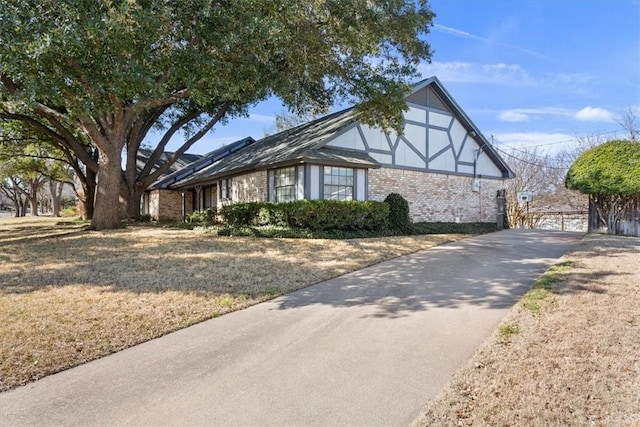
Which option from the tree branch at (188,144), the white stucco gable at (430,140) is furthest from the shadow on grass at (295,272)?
the tree branch at (188,144)

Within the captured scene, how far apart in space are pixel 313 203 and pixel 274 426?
10.3 metres

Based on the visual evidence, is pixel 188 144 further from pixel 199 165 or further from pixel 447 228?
pixel 447 228

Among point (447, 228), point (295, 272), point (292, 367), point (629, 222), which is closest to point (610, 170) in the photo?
point (629, 222)

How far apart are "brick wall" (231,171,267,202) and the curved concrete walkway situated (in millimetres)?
10843

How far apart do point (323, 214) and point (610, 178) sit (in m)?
10.3

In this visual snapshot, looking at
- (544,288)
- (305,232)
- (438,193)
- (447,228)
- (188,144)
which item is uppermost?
(188,144)

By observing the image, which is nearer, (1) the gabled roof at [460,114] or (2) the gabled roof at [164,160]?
(1) the gabled roof at [460,114]

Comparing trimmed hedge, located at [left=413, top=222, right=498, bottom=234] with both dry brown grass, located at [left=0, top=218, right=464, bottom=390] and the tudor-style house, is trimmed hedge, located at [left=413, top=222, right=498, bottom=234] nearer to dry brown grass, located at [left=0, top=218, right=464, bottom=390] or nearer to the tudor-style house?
the tudor-style house

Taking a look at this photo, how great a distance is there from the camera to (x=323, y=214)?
12867 millimetres

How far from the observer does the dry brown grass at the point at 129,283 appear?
13.7 ft

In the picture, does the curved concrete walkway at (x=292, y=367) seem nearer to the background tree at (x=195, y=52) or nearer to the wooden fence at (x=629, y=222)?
the background tree at (x=195, y=52)

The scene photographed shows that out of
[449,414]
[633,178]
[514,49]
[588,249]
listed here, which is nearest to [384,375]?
[449,414]

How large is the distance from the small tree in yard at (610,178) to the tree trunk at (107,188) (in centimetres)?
1712

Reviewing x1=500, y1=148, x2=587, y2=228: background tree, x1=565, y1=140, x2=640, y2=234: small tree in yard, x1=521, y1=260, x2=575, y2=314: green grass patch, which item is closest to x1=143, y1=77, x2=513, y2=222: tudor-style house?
x1=500, y1=148, x2=587, y2=228: background tree
